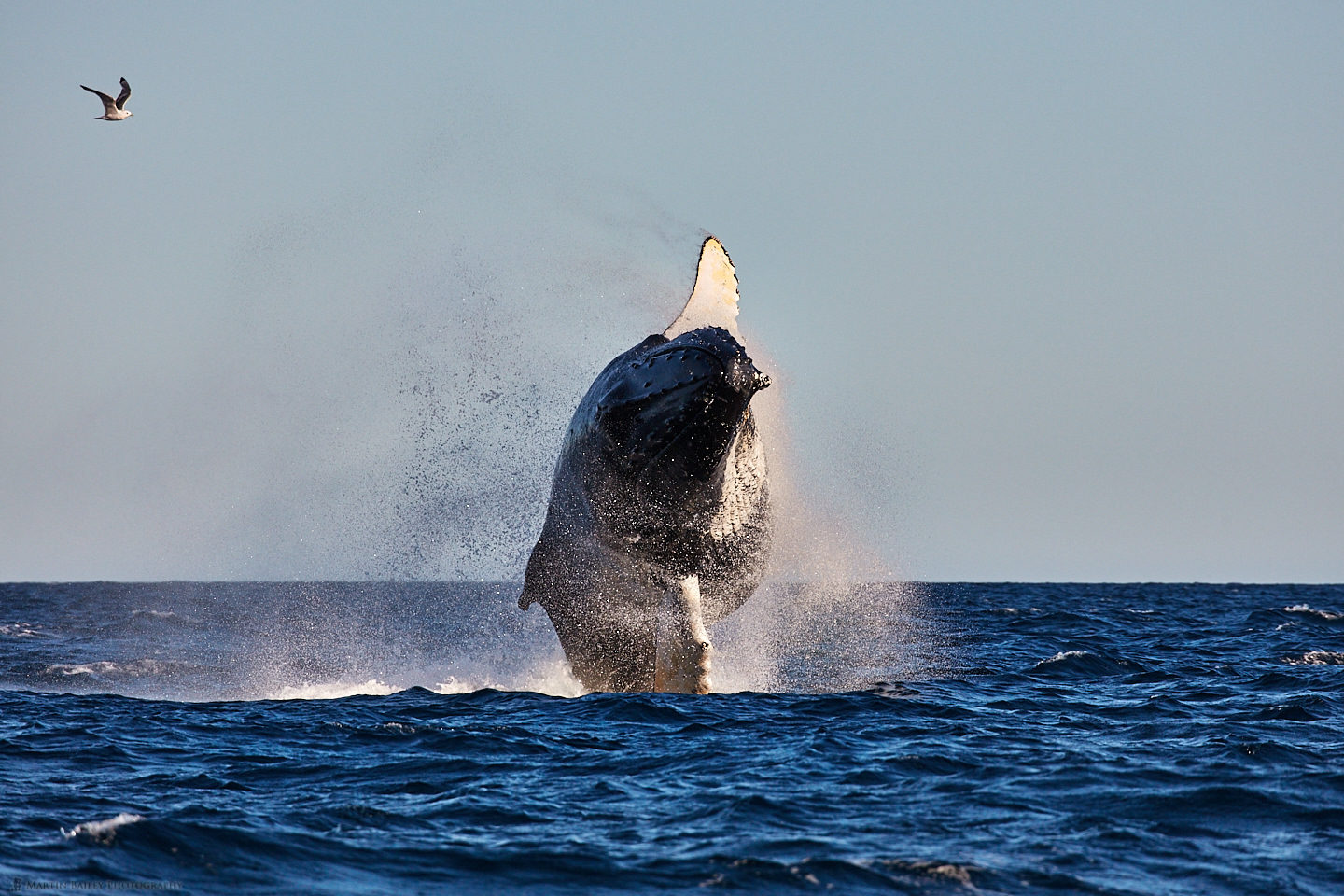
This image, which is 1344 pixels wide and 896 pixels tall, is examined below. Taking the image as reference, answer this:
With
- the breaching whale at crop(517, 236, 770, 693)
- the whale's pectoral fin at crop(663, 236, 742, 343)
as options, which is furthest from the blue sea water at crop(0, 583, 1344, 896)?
the whale's pectoral fin at crop(663, 236, 742, 343)

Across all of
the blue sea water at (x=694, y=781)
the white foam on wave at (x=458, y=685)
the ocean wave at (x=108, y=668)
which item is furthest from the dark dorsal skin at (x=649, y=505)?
the ocean wave at (x=108, y=668)

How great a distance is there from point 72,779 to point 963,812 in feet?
20.4

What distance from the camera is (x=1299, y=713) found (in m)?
12.5

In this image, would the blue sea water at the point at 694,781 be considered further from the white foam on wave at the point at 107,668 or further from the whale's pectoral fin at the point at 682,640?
the white foam on wave at the point at 107,668

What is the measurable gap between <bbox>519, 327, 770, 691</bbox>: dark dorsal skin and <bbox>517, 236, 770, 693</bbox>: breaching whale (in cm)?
1

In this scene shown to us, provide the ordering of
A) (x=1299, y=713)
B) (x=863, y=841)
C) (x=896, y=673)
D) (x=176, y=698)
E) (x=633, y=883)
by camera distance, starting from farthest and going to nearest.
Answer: (x=896, y=673) → (x=176, y=698) → (x=1299, y=713) → (x=863, y=841) → (x=633, y=883)

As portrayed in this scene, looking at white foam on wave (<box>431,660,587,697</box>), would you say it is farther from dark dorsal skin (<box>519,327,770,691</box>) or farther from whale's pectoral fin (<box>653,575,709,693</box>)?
whale's pectoral fin (<box>653,575,709,693</box>)

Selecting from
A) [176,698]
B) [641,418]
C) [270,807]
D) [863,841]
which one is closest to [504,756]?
[270,807]

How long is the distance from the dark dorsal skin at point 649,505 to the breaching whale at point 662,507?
0.01 m

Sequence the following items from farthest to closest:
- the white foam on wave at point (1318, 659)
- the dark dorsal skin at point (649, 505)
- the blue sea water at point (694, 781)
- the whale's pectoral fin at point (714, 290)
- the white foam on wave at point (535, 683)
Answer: the white foam on wave at point (1318, 659) → the white foam on wave at point (535, 683) → the whale's pectoral fin at point (714, 290) → the dark dorsal skin at point (649, 505) → the blue sea water at point (694, 781)

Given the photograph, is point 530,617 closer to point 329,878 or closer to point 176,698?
point 176,698

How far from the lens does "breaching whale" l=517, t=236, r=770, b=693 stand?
10359mm

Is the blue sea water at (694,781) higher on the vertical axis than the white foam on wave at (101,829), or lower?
higher

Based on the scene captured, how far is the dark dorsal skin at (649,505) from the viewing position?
1030 centimetres
